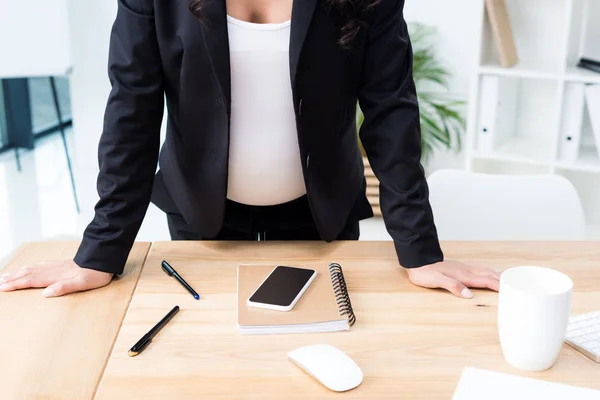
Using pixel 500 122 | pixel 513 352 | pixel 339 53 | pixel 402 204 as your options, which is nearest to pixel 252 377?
pixel 513 352

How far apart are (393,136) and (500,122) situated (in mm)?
1892

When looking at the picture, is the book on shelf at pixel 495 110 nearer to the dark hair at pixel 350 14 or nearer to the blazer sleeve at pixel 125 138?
the dark hair at pixel 350 14

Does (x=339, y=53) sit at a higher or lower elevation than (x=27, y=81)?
higher

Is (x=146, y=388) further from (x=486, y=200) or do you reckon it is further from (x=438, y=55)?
(x=438, y=55)

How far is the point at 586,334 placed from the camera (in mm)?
1094

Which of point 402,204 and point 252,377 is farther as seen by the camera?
point 402,204

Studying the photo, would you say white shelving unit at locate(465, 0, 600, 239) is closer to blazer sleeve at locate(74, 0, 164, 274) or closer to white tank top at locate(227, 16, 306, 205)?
white tank top at locate(227, 16, 306, 205)

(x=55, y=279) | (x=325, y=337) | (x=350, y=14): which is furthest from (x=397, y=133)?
(x=55, y=279)

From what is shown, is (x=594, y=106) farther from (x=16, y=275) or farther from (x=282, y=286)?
(x=16, y=275)

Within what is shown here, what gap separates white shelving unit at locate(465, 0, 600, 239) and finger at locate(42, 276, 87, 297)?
217 centimetres

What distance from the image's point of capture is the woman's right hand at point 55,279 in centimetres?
125

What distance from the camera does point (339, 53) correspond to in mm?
1350

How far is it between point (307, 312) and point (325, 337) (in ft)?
0.20

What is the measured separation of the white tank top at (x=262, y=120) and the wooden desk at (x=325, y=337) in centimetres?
13
